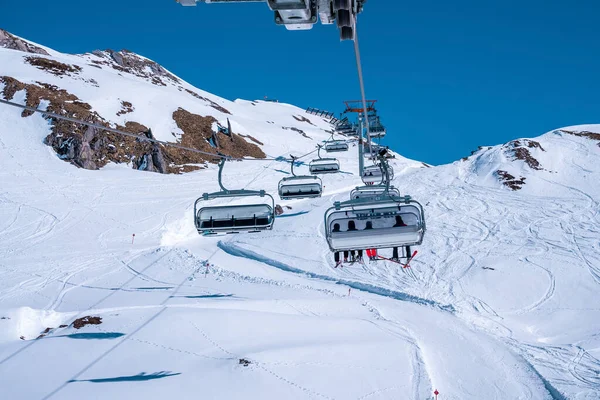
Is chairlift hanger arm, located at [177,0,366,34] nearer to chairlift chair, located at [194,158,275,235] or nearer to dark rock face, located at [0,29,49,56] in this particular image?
chairlift chair, located at [194,158,275,235]

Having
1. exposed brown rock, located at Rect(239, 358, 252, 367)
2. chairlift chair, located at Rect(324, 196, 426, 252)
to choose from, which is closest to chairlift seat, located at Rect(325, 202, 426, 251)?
chairlift chair, located at Rect(324, 196, 426, 252)

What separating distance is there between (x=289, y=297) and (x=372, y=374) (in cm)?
596

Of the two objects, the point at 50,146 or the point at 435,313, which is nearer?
the point at 435,313

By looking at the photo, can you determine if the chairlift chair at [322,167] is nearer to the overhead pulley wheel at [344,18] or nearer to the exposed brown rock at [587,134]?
the overhead pulley wheel at [344,18]

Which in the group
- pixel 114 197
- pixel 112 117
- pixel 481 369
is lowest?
pixel 481 369

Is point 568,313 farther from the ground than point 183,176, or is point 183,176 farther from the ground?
point 183,176

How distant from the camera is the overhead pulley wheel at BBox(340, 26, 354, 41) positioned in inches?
125

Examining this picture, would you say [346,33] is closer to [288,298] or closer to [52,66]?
[288,298]

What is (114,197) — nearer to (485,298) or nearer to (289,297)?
(289,297)

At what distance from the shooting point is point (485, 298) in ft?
53.5

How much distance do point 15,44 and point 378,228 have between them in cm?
8915

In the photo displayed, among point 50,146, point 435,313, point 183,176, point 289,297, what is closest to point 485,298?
point 435,313

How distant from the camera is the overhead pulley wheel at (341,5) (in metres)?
2.96

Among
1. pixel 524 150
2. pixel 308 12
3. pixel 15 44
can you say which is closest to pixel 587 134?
pixel 524 150
